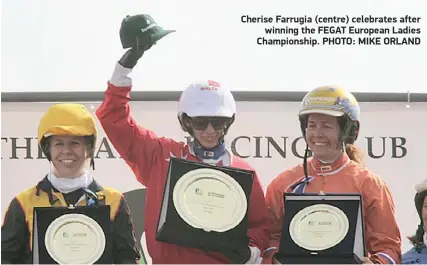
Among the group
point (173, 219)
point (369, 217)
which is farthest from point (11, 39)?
point (369, 217)

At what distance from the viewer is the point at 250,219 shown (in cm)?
171

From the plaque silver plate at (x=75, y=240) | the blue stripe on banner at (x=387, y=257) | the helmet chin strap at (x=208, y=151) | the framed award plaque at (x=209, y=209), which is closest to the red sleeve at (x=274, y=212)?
the framed award plaque at (x=209, y=209)

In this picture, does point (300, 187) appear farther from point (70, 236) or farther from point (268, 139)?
point (70, 236)

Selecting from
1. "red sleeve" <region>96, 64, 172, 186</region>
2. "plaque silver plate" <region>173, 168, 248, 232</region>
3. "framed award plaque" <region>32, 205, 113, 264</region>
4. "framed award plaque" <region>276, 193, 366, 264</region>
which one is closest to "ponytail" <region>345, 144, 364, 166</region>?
"framed award plaque" <region>276, 193, 366, 264</region>

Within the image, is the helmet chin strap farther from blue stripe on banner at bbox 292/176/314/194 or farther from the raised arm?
blue stripe on banner at bbox 292/176/314/194

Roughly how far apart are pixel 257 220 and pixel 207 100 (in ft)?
1.48

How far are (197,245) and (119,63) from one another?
26.3 inches

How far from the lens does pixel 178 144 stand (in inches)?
69.5

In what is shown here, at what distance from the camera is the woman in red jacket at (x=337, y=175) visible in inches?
66.7

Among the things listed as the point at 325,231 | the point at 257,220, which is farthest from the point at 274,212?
the point at 325,231

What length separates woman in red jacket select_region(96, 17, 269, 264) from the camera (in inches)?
66.3

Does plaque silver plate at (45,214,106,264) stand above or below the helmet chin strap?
below

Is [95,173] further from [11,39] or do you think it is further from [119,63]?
[11,39]

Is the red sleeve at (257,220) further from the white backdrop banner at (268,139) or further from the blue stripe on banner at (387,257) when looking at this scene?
the blue stripe on banner at (387,257)
